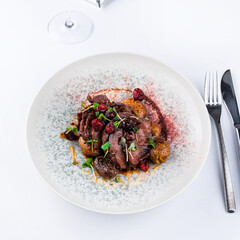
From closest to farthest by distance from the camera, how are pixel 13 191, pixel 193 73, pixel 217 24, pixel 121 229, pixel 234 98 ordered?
1. pixel 121 229
2. pixel 13 191
3. pixel 234 98
4. pixel 193 73
5. pixel 217 24

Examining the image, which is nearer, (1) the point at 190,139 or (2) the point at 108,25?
(1) the point at 190,139

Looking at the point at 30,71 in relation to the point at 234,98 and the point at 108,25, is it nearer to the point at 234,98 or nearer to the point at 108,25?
the point at 108,25

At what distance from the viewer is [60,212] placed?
1.75 meters

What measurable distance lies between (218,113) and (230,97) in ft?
0.54

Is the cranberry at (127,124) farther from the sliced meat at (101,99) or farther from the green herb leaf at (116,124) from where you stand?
the sliced meat at (101,99)

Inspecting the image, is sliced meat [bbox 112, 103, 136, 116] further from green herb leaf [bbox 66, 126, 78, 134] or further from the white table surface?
the white table surface

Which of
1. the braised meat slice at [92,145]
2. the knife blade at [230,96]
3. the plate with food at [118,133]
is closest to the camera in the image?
the plate with food at [118,133]

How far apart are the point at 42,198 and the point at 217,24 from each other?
185cm

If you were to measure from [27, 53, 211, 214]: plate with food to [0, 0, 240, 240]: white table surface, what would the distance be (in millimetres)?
189

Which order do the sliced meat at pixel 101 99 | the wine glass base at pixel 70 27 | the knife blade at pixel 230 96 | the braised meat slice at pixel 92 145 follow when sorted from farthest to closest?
the wine glass base at pixel 70 27
the knife blade at pixel 230 96
the sliced meat at pixel 101 99
the braised meat slice at pixel 92 145

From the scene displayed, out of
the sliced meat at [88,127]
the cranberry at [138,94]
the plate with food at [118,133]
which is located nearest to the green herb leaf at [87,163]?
the plate with food at [118,133]

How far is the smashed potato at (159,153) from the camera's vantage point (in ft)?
5.60

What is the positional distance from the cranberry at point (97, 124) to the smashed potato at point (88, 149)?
10 centimetres

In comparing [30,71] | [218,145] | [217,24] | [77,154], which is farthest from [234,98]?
[30,71]
